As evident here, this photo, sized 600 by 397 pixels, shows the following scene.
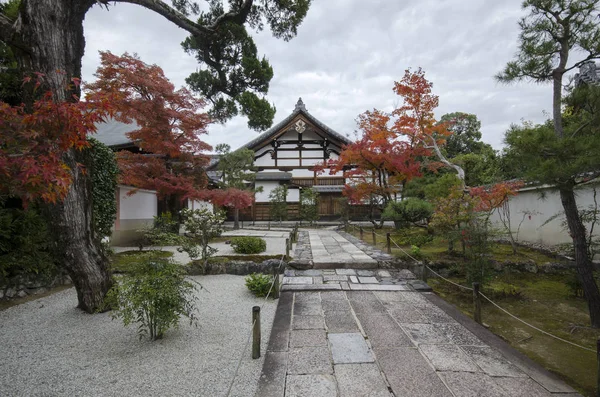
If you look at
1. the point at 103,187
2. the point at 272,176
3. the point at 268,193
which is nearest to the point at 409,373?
the point at 103,187

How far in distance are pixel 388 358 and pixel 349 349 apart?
0.43 meters

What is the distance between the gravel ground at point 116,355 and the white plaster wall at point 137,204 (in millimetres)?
5854

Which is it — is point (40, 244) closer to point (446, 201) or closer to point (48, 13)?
point (48, 13)

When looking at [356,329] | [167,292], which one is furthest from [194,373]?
[356,329]

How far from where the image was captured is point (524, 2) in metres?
5.06

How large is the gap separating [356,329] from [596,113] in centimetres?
446

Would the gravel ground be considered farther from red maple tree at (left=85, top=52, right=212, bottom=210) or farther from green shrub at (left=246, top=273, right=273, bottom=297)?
red maple tree at (left=85, top=52, right=212, bottom=210)

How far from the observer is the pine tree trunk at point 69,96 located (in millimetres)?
3887

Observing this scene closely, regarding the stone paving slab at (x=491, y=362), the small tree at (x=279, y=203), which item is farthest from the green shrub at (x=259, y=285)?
the small tree at (x=279, y=203)

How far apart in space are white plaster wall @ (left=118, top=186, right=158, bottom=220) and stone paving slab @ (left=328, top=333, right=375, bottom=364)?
921 centimetres

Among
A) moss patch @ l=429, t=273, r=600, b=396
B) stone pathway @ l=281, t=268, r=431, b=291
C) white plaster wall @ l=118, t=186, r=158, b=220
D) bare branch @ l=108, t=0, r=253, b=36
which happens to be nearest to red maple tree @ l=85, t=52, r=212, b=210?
white plaster wall @ l=118, t=186, r=158, b=220

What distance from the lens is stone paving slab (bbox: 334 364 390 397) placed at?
261cm

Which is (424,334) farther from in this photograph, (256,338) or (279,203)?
(279,203)

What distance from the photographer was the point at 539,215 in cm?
971
